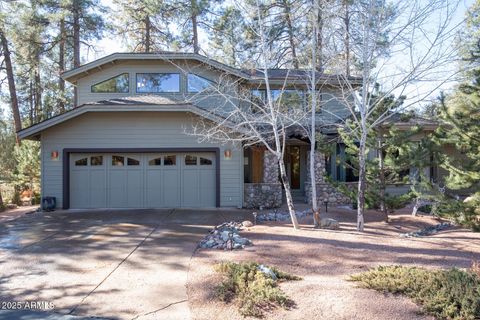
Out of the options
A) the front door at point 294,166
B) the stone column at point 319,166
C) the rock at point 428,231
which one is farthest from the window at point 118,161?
the rock at point 428,231

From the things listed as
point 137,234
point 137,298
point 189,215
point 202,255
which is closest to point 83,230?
point 137,234

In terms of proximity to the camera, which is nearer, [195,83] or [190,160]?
[190,160]

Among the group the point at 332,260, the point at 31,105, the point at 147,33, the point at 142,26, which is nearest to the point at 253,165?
the point at 332,260

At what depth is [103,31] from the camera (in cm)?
2164

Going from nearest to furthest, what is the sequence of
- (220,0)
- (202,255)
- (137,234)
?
(202,255), (137,234), (220,0)

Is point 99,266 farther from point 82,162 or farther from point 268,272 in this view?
point 82,162

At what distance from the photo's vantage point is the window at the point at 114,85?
1484cm

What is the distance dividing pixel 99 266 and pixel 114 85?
1024 centimetres

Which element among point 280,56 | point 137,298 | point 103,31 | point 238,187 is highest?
point 103,31

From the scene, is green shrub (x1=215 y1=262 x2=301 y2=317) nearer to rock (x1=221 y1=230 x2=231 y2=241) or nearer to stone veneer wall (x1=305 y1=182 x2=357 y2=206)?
rock (x1=221 y1=230 x2=231 y2=241)

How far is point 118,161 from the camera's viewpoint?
43.7 feet

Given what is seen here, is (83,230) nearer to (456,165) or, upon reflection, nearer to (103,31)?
(456,165)

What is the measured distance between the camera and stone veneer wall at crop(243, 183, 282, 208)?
43.5 feet

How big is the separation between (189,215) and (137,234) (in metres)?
→ 3.02
